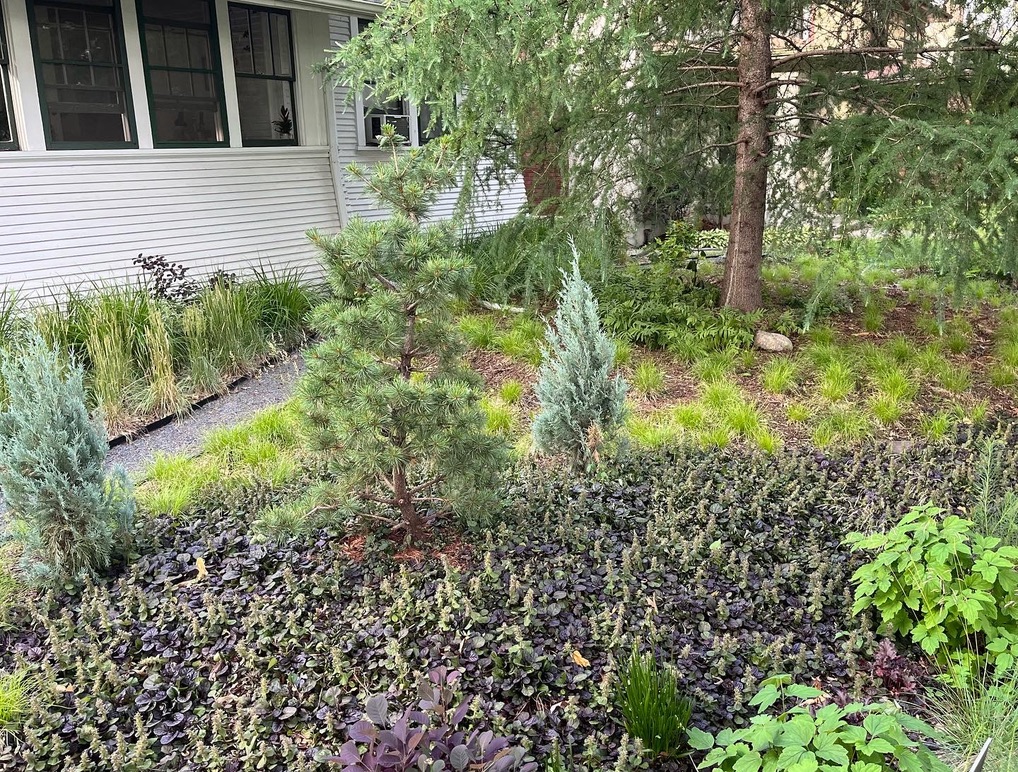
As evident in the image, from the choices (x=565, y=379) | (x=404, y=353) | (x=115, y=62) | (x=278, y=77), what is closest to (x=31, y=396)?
(x=404, y=353)

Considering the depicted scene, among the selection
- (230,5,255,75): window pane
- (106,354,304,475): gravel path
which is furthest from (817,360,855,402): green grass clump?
(230,5,255,75): window pane

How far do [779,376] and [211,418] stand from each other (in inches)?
156

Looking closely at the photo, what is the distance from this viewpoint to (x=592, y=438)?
3.73 metres

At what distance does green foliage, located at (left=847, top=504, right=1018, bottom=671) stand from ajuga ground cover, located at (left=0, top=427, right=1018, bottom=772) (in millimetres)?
164

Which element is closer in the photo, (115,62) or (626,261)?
(115,62)

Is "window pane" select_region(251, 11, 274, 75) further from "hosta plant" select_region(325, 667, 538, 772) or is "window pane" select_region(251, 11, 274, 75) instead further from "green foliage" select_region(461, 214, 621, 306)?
"hosta plant" select_region(325, 667, 538, 772)

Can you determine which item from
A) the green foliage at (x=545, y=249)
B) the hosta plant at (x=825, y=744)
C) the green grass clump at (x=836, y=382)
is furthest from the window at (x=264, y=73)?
the hosta plant at (x=825, y=744)

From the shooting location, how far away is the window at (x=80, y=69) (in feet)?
22.4

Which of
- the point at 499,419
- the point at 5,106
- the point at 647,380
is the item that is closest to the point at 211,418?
the point at 499,419

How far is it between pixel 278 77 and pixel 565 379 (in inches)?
268

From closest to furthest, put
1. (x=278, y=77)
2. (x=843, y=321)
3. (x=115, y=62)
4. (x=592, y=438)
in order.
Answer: (x=592, y=438), (x=843, y=321), (x=115, y=62), (x=278, y=77)

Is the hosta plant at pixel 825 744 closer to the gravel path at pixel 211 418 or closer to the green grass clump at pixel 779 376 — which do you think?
the green grass clump at pixel 779 376

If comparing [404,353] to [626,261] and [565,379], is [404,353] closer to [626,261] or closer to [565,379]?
[565,379]

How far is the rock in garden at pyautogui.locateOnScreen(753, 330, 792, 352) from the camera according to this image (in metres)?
5.77
